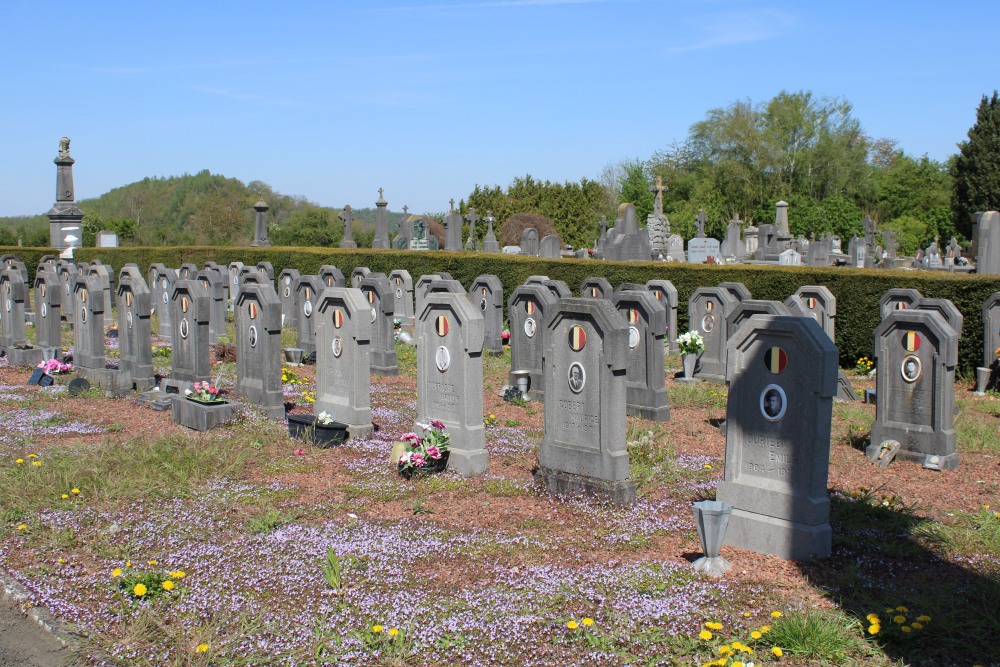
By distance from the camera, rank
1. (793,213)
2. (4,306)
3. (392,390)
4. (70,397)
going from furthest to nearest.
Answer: (793,213) → (4,306) → (392,390) → (70,397)

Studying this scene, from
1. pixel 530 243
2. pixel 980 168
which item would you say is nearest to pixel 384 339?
pixel 530 243

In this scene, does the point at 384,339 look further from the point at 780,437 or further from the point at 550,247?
the point at 550,247

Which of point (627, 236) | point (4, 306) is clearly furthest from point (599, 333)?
point (627, 236)

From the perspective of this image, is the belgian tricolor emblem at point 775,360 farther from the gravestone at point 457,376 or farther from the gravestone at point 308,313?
the gravestone at point 308,313

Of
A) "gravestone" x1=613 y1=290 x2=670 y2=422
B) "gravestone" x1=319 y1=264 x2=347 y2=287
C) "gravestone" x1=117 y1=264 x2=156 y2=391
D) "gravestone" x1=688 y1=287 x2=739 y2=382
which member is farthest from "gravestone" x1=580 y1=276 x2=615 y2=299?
"gravestone" x1=117 y1=264 x2=156 y2=391

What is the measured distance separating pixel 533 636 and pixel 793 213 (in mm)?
46149

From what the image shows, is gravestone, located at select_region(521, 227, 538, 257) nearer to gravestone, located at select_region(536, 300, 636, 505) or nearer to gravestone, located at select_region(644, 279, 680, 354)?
gravestone, located at select_region(644, 279, 680, 354)

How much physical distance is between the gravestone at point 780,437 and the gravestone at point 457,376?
285cm

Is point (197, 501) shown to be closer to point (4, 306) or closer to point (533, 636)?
point (533, 636)

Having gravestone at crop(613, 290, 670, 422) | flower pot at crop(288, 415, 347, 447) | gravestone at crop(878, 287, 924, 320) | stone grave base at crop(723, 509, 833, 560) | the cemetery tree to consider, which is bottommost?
stone grave base at crop(723, 509, 833, 560)

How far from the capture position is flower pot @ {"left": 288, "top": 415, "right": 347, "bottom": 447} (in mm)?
9898

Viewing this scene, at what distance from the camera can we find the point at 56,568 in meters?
6.37

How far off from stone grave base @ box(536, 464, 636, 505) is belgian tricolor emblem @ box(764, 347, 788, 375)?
177 cm

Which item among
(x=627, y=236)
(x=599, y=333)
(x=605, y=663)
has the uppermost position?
(x=627, y=236)
